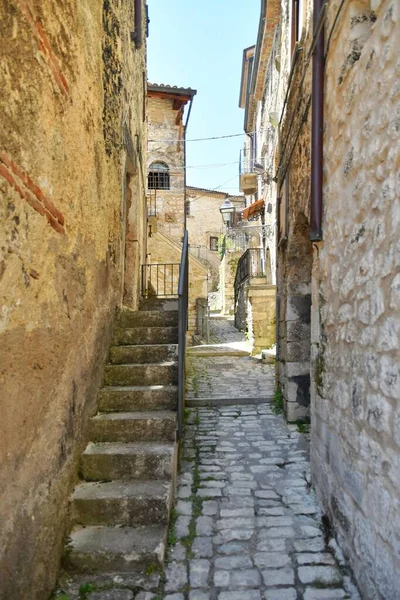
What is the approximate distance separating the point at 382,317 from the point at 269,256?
1021 cm

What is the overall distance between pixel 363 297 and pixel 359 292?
0.07m

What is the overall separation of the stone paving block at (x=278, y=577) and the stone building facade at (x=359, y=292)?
14.6 inches

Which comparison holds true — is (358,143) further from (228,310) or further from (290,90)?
(228,310)

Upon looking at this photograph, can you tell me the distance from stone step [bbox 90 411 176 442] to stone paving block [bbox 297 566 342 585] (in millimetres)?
1315

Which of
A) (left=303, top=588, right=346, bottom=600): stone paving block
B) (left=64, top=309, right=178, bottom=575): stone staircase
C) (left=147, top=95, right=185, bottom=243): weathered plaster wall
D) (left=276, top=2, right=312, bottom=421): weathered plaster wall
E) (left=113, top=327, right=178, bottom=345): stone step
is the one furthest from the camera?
(left=147, top=95, right=185, bottom=243): weathered plaster wall

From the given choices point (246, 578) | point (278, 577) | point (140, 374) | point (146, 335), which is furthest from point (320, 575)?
point (146, 335)

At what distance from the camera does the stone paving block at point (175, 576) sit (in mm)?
2293

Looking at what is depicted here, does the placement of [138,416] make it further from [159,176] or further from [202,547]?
[159,176]

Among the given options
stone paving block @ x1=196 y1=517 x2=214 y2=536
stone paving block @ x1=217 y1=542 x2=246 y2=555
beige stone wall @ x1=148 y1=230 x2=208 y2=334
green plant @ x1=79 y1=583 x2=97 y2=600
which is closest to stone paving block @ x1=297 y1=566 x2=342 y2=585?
stone paving block @ x1=217 y1=542 x2=246 y2=555

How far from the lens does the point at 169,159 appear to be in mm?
18062

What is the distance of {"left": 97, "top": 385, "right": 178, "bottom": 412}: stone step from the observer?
357 centimetres

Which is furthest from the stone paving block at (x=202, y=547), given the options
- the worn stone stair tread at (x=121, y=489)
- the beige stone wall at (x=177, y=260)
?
the beige stone wall at (x=177, y=260)

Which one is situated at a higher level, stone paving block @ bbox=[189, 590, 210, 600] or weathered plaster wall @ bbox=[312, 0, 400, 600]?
weathered plaster wall @ bbox=[312, 0, 400, 600]

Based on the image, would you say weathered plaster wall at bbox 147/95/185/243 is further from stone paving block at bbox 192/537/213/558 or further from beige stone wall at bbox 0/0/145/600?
stone paving block at bbox 192/537/213/558
